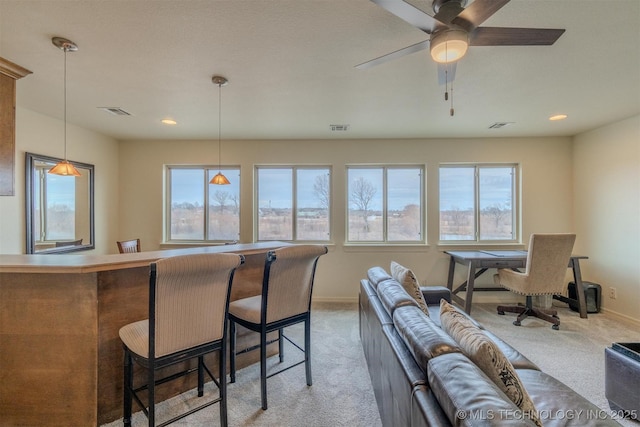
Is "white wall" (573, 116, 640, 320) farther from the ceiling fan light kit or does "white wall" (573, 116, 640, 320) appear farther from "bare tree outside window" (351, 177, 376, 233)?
the ceiling fan light kit

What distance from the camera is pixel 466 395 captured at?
89 centimetres

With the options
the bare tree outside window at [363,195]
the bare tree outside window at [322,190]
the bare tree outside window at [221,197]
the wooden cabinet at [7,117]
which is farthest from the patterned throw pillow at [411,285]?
the bare tree outside window at [221,197]

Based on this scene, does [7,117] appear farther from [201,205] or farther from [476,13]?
[476,13]

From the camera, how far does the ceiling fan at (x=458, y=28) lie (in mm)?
1353

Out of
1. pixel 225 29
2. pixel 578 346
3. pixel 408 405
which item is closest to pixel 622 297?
pixel 578 346

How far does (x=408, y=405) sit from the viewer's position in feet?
3.72

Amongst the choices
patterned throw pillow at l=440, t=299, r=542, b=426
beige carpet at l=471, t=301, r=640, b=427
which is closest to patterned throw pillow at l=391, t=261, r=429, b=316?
patterned throw pillow at l=440, t=299, r=542, b=426

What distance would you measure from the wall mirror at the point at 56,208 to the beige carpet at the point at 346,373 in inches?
105

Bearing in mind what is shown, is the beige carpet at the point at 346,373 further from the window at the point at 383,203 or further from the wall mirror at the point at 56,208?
the wall mirror at the point at 56,208

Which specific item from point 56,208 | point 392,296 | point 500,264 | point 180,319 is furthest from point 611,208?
point 56,208

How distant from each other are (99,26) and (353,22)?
160 centimetres

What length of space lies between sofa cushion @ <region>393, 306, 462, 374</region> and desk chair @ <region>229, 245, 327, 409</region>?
76 cm

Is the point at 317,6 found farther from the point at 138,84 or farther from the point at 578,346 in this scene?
the point at 578,346

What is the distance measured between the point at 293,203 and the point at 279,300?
2.69 m
